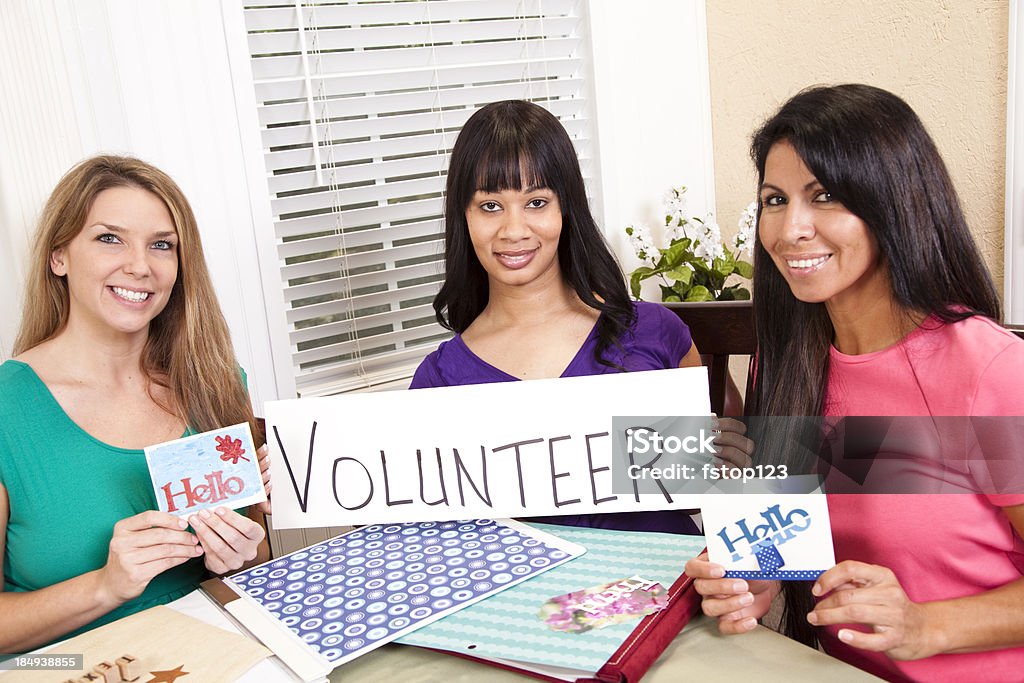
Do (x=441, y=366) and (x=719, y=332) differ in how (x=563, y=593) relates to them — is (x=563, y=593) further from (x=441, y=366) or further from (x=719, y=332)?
(x=719, y=332)

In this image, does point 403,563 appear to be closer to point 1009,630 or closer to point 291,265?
point 1009,630

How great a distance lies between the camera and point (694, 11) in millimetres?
2541

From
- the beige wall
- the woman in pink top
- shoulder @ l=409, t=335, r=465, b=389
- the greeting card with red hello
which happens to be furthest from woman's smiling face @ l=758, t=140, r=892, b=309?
the beige wall

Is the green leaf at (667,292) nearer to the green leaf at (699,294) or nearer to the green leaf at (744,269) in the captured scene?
the green leaf at (699,294)

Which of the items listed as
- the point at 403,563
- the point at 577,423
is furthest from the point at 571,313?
the point at 403,563

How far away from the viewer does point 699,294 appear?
2338 mm

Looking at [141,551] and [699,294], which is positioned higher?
[699,294]

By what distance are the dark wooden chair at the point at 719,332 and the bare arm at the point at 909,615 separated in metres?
0.76

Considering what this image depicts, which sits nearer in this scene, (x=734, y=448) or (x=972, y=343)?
(x=972, y=343)

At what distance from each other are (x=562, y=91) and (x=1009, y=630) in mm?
1852

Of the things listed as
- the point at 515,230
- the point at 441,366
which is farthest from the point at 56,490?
the point at 515,230

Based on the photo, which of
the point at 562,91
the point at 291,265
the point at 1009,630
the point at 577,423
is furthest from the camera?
the point at 562,91

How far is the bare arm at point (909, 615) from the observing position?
95 cm

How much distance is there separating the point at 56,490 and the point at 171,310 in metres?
0.39
